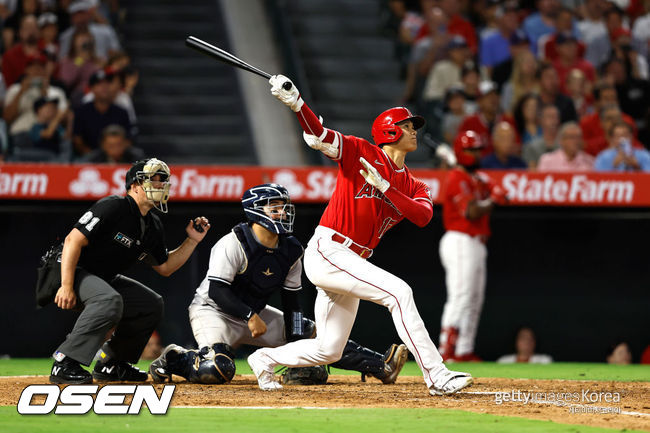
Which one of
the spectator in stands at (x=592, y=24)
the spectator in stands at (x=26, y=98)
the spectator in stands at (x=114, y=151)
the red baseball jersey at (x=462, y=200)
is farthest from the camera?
the spectator in stands at (x=592, y=24)

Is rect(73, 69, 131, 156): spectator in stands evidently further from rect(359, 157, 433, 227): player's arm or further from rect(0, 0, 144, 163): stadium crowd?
rect(359, 157, 433, 227): player's arm

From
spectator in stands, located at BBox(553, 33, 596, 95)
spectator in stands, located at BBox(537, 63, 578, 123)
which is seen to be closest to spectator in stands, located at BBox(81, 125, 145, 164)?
spectator in stands, located at BBox(537, 63, 578, 123)

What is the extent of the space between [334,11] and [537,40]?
2739 millimetres

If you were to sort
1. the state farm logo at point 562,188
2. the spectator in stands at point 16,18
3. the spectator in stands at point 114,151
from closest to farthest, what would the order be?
the state farm logo at point 562,188
the spectator in stands at point 114,151
the spectator in stands at point 16,18

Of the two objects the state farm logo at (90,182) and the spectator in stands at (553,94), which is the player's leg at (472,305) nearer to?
the spectator in stands at (553,94)

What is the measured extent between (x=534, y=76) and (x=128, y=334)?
7.02m

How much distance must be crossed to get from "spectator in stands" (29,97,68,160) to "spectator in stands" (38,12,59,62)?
1133 mm

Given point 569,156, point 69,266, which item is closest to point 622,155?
point 569,156

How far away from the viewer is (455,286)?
9531 mm

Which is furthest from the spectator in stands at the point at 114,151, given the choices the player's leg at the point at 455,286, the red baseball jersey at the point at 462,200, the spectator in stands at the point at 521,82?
the spectator in stands at the point at 521,82

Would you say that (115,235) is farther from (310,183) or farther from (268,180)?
(310,183)

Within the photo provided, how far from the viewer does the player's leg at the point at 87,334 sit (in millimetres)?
6277

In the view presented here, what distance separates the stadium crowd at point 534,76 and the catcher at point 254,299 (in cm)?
410

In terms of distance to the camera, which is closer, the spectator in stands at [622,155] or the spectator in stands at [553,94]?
the spectator in stands at [622,155]
